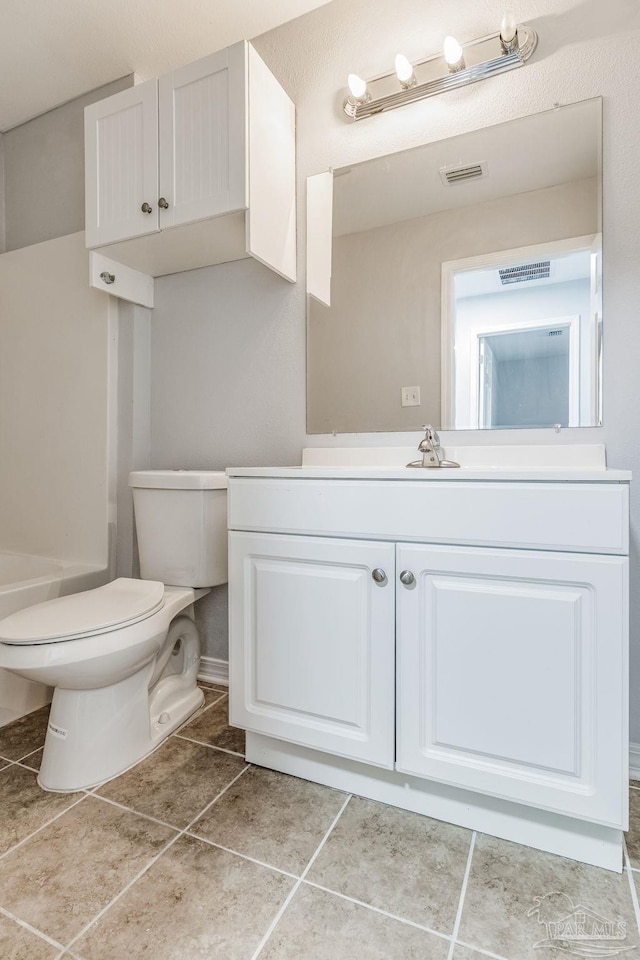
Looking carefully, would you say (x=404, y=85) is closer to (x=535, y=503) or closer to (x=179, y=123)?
(x=179, y=123)

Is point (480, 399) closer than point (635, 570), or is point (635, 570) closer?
point (635, 570)

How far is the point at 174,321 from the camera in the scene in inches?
81.7

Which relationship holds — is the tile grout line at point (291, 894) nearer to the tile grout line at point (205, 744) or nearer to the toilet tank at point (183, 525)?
the tile grout line at point (205, 744)

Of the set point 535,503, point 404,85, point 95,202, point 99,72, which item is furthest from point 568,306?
point 99,72

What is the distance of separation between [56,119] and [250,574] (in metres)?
2.33

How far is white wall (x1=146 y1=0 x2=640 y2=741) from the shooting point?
1.36 metres

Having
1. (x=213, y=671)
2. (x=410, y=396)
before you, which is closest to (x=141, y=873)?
(x=213, y=671)

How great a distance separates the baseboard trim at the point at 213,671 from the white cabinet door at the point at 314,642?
61 cm

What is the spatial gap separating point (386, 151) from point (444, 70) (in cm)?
26

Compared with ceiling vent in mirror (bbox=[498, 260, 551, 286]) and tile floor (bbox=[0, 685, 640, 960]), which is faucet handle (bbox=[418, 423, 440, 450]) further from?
tile floor (bbox=[0, 685, 640, 960])

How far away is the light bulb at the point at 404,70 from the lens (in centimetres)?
152

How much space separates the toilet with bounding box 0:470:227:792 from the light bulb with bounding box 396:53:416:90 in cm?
137

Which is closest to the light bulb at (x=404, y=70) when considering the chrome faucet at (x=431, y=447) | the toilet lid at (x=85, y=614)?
the chrome faucet at (x=431, y=447)

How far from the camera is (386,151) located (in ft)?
5.37
